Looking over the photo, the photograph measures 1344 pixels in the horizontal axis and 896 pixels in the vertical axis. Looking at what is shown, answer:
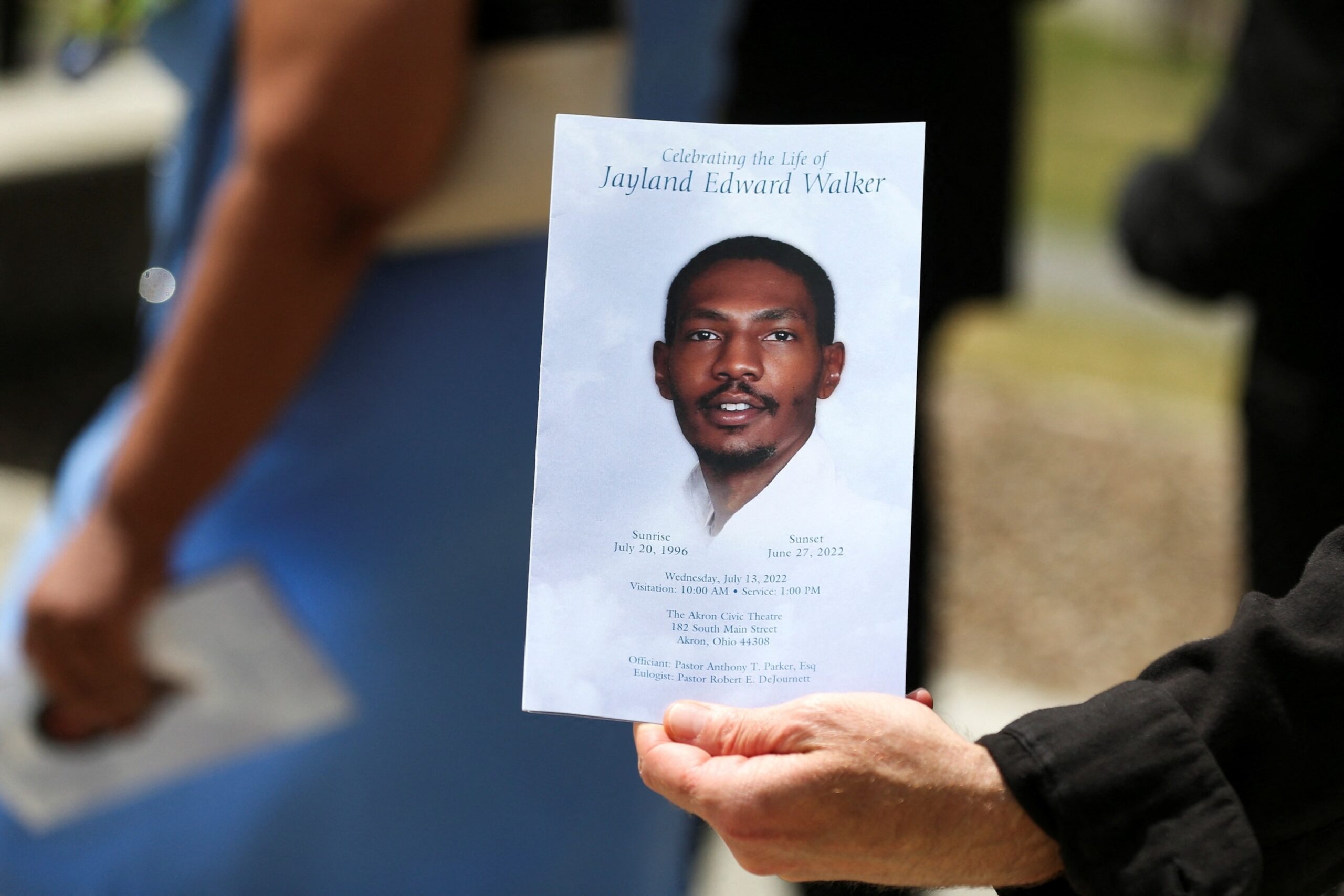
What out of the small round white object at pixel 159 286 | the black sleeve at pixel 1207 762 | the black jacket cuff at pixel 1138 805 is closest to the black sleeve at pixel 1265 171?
the black sleeve at pixel 1207 762

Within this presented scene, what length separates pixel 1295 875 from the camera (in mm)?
1013

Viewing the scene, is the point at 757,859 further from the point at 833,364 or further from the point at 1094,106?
the point at 1094,106

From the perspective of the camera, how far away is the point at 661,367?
939 millimetres

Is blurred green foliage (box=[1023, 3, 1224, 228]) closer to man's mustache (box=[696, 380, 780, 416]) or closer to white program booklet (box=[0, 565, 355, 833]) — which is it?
white program booklet (box=[0, 565, 355, 833])

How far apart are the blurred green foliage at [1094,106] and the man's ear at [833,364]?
5.26 metres

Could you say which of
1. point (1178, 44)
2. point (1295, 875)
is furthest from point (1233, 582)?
point (1178, 44)

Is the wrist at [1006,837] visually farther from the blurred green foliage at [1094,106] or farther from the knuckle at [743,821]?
the blurred green foliage at [1094,106]

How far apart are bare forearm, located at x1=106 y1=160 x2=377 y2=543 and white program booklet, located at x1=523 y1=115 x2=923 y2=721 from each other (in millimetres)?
760

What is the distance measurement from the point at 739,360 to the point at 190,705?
44.2 inches

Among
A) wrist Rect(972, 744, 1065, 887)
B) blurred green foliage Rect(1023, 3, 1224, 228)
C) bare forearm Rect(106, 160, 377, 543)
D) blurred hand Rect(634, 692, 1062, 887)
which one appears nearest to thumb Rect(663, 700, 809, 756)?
blurred hand Rect(634, 692, 1062, 887)

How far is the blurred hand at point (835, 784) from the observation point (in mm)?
925

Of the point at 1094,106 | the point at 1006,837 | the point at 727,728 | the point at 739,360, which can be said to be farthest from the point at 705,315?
the point at 1094,106

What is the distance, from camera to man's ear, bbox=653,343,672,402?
3.08ft

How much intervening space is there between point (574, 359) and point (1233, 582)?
3475mm
